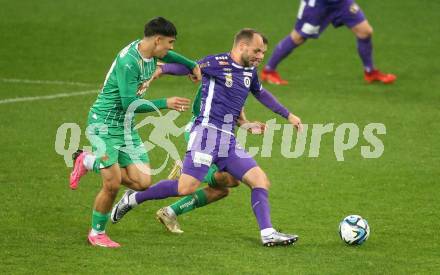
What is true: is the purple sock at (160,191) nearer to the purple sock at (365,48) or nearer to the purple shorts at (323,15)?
the purple shorts at (323,15)

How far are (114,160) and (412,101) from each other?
27.5ft

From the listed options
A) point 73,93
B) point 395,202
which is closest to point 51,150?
point 73,93

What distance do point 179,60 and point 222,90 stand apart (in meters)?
0.53

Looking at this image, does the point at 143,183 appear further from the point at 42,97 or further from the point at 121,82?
the point at 42,97

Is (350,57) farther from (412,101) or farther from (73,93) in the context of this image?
(73,93)

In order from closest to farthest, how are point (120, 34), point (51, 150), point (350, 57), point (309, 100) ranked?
1. point (51, 150)
2. point (309, 100)
3. point (350, 57)
4. point (120, 34)

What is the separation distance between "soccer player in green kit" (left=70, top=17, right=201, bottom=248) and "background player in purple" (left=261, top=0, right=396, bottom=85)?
7891mm

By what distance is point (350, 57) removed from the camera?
68.4ft

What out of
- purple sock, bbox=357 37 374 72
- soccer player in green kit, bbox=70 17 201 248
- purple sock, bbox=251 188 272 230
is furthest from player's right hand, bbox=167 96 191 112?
purple sock, bbox=357 37 374 72

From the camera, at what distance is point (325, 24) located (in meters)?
18.4

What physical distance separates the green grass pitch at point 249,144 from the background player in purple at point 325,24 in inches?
21.3

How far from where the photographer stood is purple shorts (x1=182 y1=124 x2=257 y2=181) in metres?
10.4

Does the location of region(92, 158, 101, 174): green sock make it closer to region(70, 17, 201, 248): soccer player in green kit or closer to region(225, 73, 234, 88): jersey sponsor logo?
region(70, 17, 201, 248): soccer player in green kit

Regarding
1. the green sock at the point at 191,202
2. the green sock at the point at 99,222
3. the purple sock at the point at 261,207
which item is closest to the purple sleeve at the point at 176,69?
the green sock at the point at 191,202
